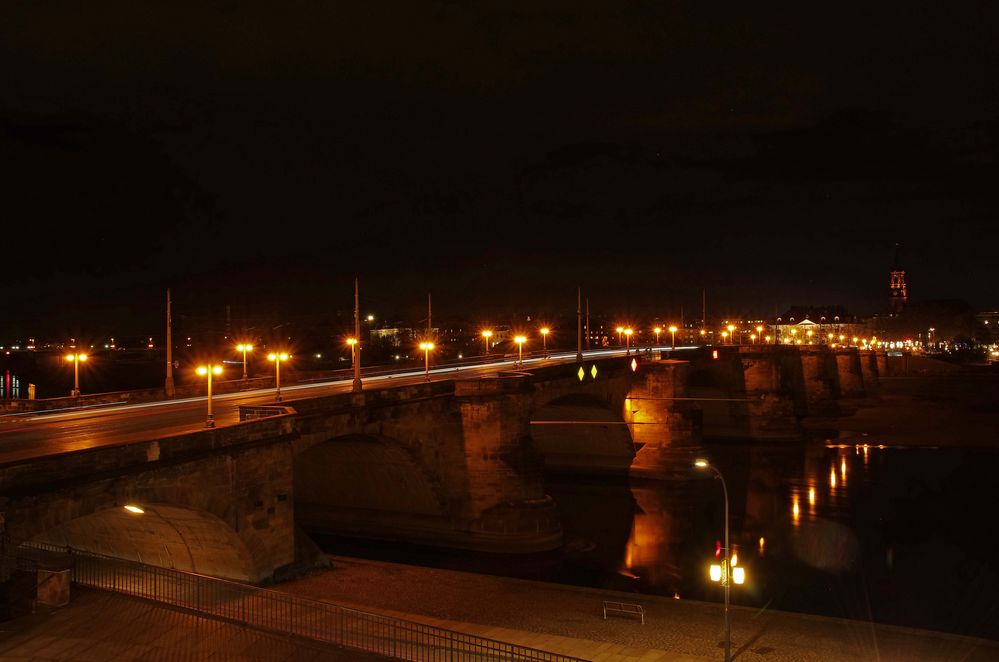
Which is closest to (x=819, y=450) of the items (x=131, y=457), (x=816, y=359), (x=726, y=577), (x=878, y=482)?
(x=878, y=482)

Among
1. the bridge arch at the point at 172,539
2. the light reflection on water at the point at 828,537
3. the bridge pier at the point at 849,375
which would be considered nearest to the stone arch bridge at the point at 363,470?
the bridge arch at the point at 172,539

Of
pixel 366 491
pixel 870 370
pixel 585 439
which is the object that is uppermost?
pixel 870 370

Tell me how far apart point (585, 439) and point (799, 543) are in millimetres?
18380

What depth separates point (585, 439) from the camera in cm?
5025

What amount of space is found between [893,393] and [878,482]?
56.4 metres

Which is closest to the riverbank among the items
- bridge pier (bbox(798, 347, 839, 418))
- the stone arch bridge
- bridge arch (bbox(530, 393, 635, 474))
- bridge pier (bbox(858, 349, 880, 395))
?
bridge pier (bbox(858, 349, 880, 395))

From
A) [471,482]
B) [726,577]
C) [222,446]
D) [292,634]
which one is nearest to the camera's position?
[292,634]

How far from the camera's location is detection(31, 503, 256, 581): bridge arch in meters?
20.1

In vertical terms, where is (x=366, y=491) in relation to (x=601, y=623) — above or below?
above

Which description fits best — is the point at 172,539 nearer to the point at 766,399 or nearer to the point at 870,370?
the point at 766,399

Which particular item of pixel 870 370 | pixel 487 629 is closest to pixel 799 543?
pixel 487 629

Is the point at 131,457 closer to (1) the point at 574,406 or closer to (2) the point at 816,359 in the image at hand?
(1) the point at 574,406

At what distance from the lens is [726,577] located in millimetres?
18047

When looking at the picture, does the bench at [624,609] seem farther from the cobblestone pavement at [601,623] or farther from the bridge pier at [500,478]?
the bridge pier at [500,478]
